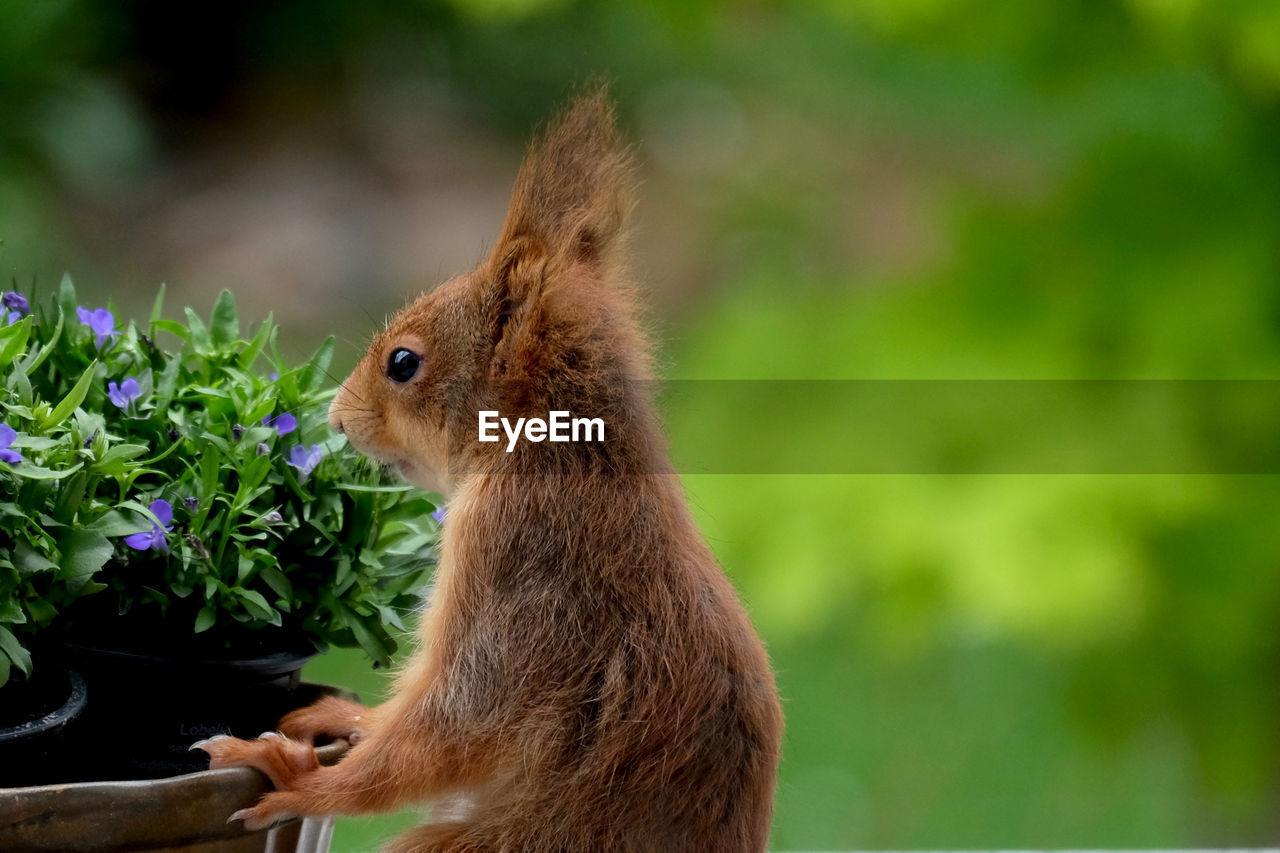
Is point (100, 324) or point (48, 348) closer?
point (48, 348)

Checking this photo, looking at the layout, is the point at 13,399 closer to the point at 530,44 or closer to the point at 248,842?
the point at 248,842

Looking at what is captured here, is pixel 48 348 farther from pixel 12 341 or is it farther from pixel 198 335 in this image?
pixel 198 335

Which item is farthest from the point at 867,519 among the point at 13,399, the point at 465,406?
the point at 13,399

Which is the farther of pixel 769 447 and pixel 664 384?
pixel 769 447

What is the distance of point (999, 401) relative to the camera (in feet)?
5.95

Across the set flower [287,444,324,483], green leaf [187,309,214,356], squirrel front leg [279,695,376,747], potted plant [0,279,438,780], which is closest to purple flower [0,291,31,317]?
potted plant [0,279,438,780]

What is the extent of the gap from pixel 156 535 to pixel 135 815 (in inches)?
6.3

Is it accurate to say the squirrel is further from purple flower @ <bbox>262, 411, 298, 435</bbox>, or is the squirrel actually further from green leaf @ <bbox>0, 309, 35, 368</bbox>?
green leaf @ <bbox>0, 309, 35, 368</bbox>

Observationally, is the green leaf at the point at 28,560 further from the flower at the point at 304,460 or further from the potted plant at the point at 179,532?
the flower at the point at 304,460

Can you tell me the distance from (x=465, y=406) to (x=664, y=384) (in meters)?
0.13

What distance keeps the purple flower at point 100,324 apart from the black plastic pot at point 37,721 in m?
0.23

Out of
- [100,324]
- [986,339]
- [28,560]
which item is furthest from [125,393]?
[986,339]

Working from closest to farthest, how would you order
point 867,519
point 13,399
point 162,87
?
point 13,399
point 867,519
point 162,87

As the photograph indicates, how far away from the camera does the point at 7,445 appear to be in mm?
796
